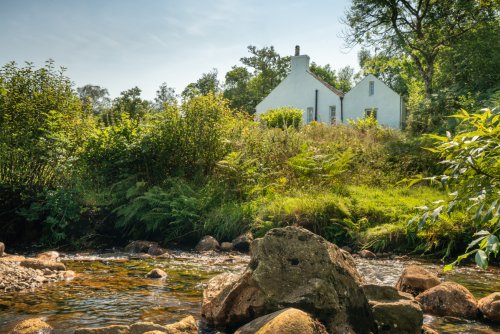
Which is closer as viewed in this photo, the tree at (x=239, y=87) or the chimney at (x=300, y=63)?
the chimney at (x=300, y=63)

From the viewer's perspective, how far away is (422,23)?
24.8m

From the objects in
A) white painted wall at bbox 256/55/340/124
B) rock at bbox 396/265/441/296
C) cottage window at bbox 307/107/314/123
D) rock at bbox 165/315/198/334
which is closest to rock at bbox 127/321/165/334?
rock at bbox 165/315/198/334

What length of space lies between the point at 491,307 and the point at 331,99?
3322 cm

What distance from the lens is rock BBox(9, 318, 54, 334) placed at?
4594 millimetres

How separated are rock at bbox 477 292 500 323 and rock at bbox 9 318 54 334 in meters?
4.73

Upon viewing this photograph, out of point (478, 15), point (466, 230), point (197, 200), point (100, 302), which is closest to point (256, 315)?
point (100, 302)

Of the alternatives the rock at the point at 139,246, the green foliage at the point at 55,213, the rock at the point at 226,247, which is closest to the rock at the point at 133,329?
the rock at the point at 226,247

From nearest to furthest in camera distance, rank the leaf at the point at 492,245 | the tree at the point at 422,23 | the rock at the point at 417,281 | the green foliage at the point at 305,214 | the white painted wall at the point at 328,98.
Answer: the leaf at the point at 492,245, the rock at the point at 417,281, the green foliage at the point at 305,214, the tree at the point at 422,23, the white painted wall at the point at 328,98

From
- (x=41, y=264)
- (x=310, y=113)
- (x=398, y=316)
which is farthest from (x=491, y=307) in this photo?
(x=310, y=113)

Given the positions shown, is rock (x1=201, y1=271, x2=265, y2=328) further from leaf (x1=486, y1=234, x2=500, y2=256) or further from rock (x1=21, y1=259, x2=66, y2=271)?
rock (x1=21, y1=259, x2=66, y2=271)

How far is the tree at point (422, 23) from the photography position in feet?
75.5

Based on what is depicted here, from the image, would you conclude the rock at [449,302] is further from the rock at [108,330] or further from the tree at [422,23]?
the tree at [422,23]

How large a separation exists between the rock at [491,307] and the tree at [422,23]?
18.9 meters

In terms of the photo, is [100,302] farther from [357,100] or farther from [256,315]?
[357,100]
